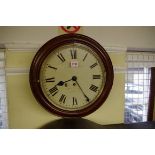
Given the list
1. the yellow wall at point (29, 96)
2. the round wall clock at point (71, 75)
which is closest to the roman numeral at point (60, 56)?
the round wall clock at point (71, 75)

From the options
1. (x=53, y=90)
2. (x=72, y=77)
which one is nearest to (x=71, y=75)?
(x=72, y=77)

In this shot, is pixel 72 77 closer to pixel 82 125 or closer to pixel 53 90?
pixel 53 90

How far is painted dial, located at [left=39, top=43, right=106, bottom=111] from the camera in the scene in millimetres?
1006

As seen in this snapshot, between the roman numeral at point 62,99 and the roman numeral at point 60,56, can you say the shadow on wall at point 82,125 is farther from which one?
the roman numeral at point 60,56

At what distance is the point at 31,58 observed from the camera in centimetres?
99

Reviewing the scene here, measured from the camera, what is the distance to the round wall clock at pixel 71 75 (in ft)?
3.27
